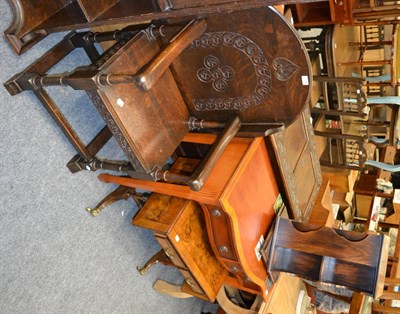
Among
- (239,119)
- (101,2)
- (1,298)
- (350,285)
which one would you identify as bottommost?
(350,285)

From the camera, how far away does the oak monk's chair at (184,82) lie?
1.21 metres

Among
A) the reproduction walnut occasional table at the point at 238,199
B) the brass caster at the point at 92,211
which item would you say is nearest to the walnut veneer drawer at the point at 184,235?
the reproduction walnut occasional table at the point at 238,199

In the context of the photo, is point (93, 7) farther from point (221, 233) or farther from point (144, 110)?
→ point (221, 233)

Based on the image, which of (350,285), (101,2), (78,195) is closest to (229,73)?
(101,2)

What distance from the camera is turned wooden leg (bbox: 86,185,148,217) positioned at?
1.95 meters

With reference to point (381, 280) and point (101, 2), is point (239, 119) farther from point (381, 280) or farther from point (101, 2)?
point (381, 280)

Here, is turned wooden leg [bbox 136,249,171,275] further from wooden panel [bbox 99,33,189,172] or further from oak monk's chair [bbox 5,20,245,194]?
wooden panel [bbox 99,33,189,172]

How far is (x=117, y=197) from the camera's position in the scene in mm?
2000

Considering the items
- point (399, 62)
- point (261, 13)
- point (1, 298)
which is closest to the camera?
point (261, 13)

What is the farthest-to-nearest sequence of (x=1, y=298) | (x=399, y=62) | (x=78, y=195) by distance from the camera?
(x=399, y=62) → (x=78, y=195) → (x=1, y=298)

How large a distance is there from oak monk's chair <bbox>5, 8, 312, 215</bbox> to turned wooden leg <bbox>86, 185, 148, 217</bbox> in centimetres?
30

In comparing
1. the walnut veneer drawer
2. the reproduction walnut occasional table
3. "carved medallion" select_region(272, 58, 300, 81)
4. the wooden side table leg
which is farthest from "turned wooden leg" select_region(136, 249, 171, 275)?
"carved medallion" select_region(272, 58, 300, 81)

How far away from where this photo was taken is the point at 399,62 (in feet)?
7.45

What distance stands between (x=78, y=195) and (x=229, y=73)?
102 cm
